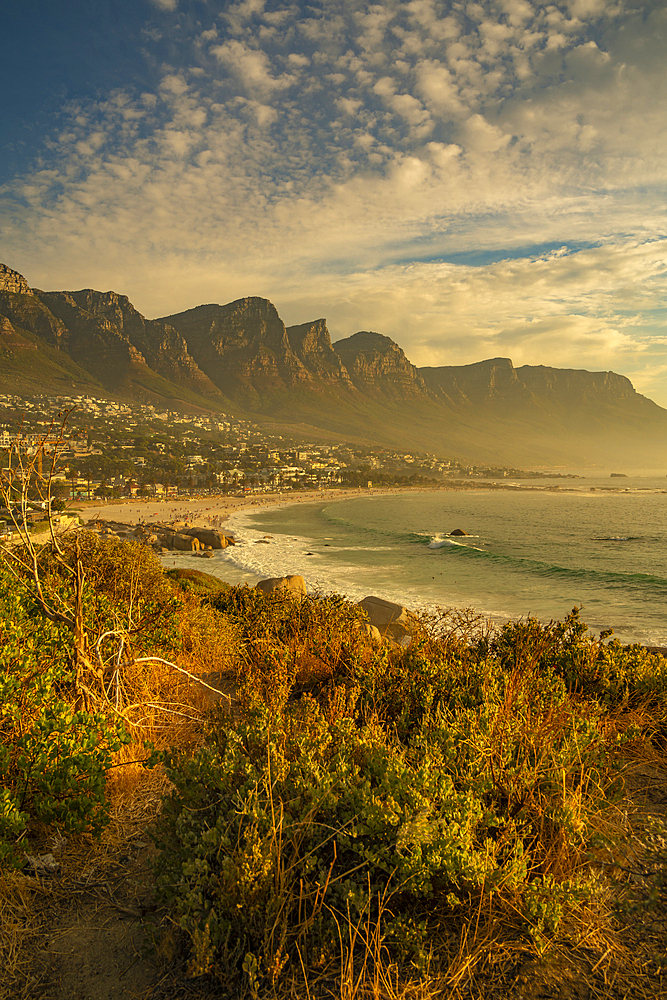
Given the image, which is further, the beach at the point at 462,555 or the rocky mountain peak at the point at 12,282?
the rocky mountain peak at the point at 12,282

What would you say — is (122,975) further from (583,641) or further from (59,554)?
(583,641)

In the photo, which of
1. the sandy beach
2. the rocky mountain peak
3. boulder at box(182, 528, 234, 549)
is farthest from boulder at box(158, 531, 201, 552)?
the rocky mountain peak

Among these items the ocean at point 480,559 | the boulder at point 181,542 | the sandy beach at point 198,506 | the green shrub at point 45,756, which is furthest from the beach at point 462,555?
the green shrub at point 45,756

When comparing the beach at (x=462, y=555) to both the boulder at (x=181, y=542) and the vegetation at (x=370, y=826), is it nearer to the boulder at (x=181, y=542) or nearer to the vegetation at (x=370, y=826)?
the boulder at (x=181, y=542)

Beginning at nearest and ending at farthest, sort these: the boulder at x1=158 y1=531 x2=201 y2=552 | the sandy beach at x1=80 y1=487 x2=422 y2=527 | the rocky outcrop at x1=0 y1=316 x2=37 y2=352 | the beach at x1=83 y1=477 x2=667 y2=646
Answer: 1. the beach at x1=83 y1=477 x2=667 y2=646
2. the boulder at x1=158 y1=531 x2=201 y2=552
3. the sandy beach at x1=80 y1=487 x2=422 y2=527
4. the rocky outcrop at x1=0 y1=316 x2=37 y2=352

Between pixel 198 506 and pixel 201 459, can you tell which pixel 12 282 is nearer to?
pixel 201 459

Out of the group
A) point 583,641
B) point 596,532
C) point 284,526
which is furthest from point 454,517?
point 583,641

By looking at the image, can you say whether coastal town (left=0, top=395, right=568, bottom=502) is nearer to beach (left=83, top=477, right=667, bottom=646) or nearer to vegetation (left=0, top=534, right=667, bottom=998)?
beach (left=83, top=477, right=667, bottom=646)
